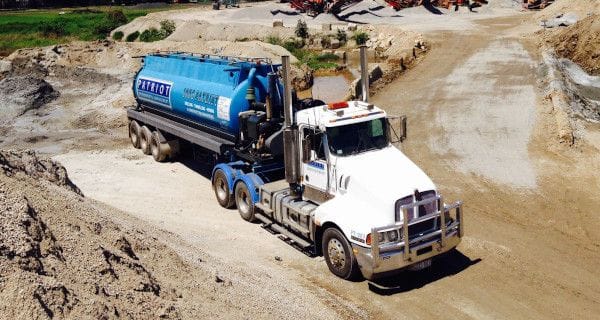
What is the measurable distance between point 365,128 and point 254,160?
11.7ft

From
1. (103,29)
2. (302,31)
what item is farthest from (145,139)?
(103,29)

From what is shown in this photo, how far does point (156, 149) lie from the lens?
63.9 ft

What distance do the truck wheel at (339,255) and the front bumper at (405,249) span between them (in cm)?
28

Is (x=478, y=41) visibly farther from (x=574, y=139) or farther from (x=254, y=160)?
(x=254, y=160)

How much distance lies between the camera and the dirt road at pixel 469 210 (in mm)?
10305

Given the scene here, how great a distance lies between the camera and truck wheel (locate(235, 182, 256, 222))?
13.9 meters

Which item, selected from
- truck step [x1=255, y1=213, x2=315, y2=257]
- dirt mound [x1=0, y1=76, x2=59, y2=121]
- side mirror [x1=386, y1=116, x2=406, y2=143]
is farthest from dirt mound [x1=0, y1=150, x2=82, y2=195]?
dirt mound [x1=0, y1=76, x2=59, y2=121]

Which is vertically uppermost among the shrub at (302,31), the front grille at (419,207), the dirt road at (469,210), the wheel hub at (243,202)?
the shrub at (302,31)

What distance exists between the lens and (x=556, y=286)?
10773 mm

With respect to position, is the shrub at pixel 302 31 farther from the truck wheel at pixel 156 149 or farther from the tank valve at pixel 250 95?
the tank valve at pixel 250 95

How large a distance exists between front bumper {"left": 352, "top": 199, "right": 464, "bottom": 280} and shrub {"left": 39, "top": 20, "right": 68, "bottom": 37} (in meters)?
53.5

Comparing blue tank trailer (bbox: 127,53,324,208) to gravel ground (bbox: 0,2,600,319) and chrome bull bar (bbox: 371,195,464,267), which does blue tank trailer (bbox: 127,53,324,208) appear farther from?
chrome bull bar (bbox: 371,195,464,267)

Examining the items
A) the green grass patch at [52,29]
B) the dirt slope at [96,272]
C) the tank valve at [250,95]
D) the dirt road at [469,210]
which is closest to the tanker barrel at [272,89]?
the tank valve at [250,95]

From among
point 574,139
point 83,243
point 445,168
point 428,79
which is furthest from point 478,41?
point 83,243
